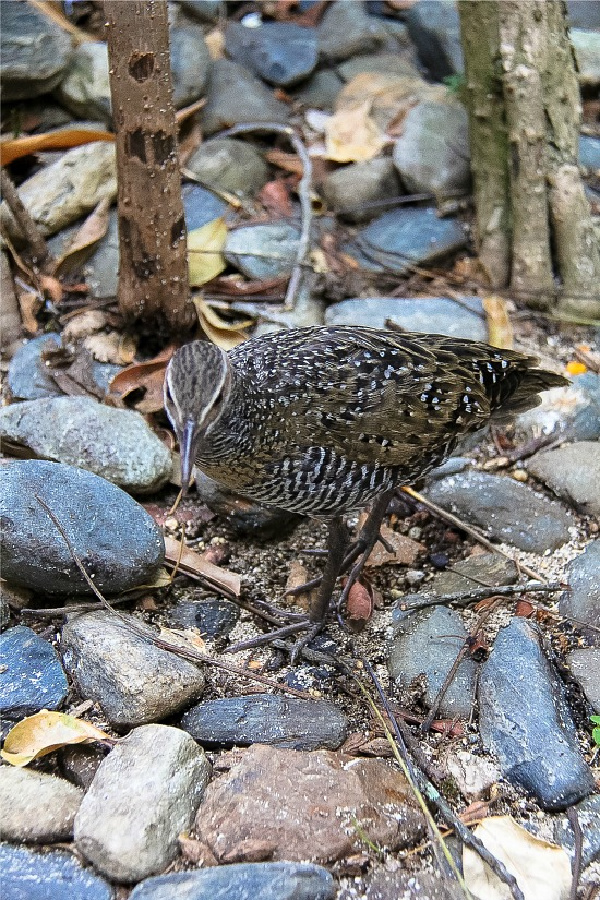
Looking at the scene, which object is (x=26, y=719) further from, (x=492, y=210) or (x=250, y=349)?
(x=492, y=210)

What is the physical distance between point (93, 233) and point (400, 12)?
4.37 m

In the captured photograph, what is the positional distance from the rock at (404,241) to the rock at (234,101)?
1405 mm

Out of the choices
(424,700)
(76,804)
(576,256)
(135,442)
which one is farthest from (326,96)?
(76,804)

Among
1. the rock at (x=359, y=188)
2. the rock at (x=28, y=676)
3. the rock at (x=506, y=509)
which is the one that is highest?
the rock at (x=359, y=188)

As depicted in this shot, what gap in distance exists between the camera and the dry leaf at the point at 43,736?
10.2 feet

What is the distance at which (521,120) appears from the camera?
5.69m

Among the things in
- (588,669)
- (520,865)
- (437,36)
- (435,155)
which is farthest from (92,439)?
(437,36)

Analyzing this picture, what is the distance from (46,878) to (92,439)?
213cm

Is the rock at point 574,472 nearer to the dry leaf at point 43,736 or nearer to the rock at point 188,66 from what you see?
the dry leaf at point 43,736

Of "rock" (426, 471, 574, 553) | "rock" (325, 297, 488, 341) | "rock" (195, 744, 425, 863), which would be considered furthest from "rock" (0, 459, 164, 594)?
"rock" (325, 297, 488, 341)

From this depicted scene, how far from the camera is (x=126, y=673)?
325 centimetres

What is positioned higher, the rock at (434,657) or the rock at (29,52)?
the rock at (29,52)

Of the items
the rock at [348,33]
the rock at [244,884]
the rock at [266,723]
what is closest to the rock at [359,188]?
the rock at [348,33]

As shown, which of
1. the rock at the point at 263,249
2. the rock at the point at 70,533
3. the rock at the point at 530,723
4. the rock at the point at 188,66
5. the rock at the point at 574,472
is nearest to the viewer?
the rock at the point at 530,723
